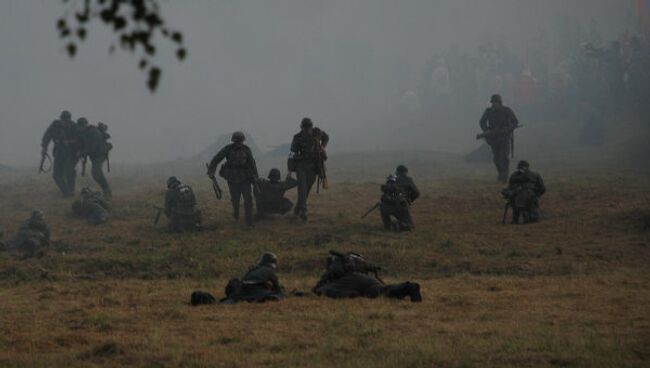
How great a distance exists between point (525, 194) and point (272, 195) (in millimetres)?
6699

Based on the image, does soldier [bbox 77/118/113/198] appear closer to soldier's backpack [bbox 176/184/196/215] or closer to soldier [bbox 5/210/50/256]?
soldier's backpack [bbox 176/184/196/215]

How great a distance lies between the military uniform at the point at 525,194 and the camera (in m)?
22.7

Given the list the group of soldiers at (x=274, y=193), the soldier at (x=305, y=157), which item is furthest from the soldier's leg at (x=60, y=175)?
the soldier at (x=305, y=157)

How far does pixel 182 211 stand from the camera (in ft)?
74.2

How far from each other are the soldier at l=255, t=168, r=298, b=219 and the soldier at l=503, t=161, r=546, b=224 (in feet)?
19.0

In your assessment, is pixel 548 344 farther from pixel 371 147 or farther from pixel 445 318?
pixel 371 147

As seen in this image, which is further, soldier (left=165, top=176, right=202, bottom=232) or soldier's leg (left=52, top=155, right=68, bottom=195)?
soldier's leg (left=52, top=155, right=68, bottom=195)

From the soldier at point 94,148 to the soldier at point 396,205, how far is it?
437 inches

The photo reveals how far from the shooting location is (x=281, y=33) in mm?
A: 167125

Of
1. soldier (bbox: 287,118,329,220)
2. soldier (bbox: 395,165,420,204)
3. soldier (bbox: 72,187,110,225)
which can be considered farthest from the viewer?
soldier (bbox: 72,187,110,225)

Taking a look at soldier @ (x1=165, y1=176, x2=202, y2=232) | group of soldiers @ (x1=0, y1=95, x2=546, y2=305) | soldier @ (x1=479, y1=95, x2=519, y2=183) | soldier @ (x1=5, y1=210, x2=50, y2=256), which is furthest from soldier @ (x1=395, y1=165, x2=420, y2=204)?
soldier @ (x1=5, y1=210, x2=50, y2=256)

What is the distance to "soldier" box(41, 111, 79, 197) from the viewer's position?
29.4 metres

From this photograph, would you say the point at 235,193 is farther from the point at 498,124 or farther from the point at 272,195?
the point at 498,124

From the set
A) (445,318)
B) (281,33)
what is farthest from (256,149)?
(281,33)
